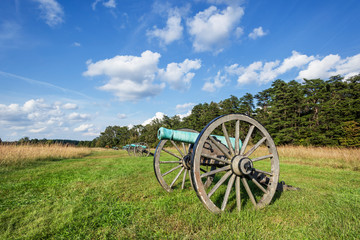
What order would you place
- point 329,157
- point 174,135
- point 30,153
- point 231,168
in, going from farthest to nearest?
point 329,157, point 30,153, point 174,135, point 231,168

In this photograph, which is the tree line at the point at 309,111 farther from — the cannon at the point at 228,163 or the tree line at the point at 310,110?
the cannon at the point at 228,163

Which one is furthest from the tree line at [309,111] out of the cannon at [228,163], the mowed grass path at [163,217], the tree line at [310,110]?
the cannon at [228,163]

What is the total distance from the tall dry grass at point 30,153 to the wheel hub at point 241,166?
1107cm

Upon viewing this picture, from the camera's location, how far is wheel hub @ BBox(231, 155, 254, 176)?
305cm

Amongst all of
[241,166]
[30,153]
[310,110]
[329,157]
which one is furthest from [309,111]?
[30,153]

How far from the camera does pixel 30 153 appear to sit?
1088cm

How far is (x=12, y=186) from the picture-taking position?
481 cm

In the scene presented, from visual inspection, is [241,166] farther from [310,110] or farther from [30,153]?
[310,110]

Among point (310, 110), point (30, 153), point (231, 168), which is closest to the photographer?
point (231, 168)

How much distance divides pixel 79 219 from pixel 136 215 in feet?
3.00

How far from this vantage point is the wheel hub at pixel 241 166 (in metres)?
3.05

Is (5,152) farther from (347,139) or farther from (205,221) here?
(347,139)

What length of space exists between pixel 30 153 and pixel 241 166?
13.2 m

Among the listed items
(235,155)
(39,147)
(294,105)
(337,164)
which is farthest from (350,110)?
(39,147)
